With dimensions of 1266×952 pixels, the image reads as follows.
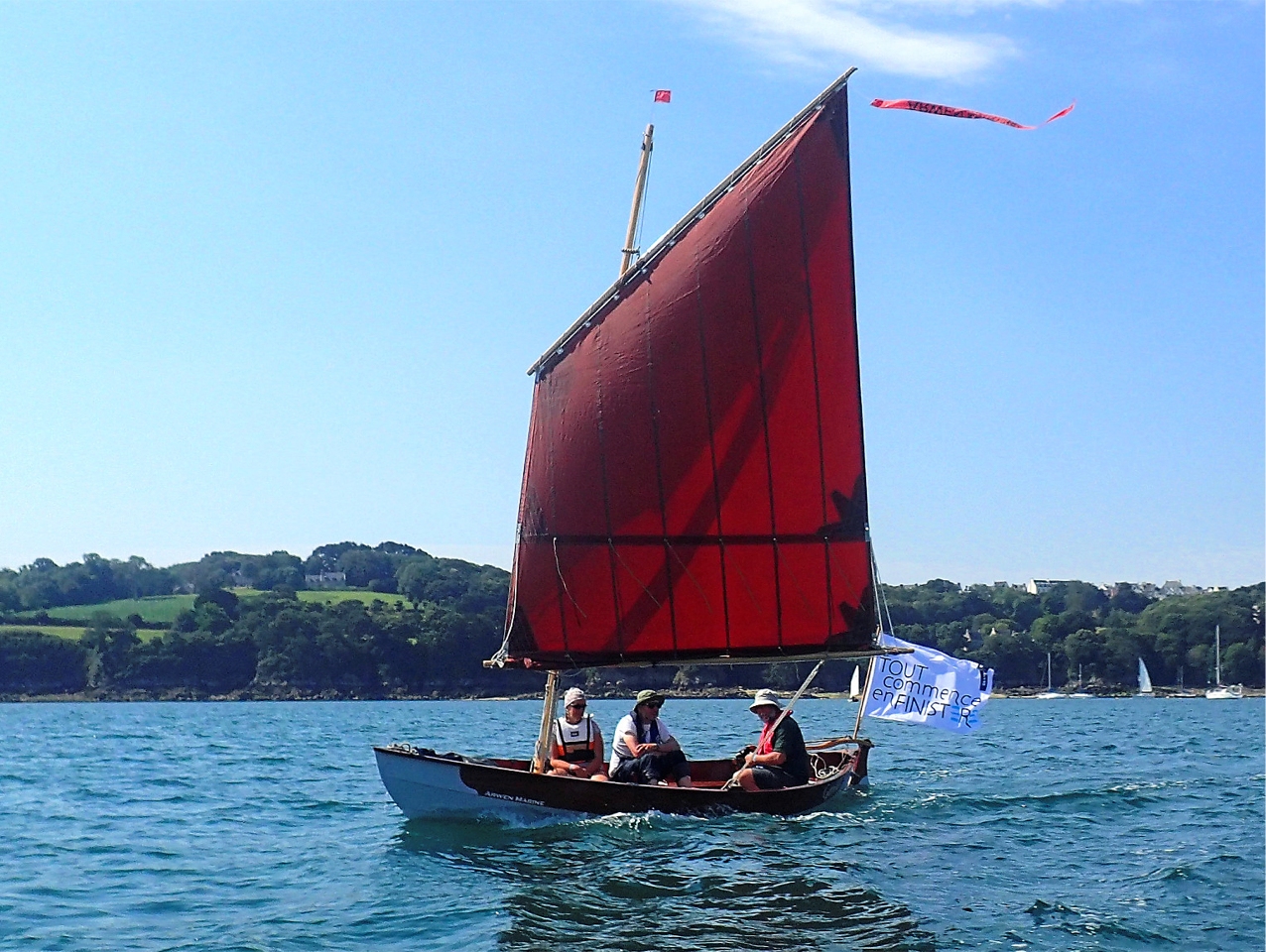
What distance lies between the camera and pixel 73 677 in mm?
124750

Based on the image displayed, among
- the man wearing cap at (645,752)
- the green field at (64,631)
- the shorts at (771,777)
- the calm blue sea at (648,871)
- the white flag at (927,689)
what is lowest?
the calm blue sea at (648,871)

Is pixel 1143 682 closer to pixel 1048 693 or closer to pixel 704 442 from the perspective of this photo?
pixel 1048 693

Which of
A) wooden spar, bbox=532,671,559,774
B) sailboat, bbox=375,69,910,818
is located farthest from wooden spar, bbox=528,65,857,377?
wooden spar, bbox=532,671,559,774

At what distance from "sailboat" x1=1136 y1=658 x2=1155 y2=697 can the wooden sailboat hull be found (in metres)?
127

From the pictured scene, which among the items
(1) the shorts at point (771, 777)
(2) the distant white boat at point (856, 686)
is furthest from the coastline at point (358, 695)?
(1) the shorts at point (771, 777)

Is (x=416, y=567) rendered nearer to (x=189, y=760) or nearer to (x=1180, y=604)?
(x=1180, y=604)

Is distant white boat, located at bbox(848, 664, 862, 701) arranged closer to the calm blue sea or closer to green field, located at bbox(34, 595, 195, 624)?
the calm blue sea

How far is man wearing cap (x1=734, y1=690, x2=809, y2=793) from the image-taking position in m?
19.9

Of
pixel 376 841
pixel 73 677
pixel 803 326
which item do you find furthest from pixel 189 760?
pixel 73 677

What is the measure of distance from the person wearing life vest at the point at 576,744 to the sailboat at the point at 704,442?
0.33m

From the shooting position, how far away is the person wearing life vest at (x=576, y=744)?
66.4 ft

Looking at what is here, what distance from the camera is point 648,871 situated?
16406 mm

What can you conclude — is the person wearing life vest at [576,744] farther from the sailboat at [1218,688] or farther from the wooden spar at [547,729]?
the sailboat at [1218,688]

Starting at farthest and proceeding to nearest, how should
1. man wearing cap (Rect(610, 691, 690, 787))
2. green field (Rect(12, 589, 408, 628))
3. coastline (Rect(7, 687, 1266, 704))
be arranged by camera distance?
green field (Rect(12, 589, 408, 628))
coastline (Rect(7, 687, 1266, 704))
man wearing cap (Rect(610, 691, 690, 787))
